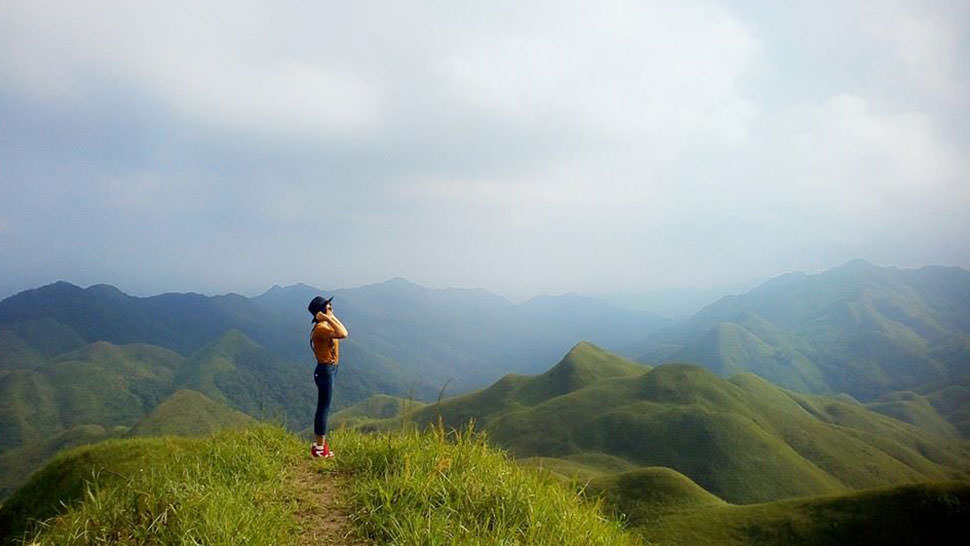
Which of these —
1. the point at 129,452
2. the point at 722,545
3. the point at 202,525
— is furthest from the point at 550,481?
the point at 722,545

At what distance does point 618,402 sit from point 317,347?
6794 inches

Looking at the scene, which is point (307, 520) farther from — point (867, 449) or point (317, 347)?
point (867, 449)

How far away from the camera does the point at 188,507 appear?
6766 millimetres

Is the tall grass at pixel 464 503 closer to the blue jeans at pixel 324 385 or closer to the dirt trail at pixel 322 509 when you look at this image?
the dirt trail at pixel 322 509

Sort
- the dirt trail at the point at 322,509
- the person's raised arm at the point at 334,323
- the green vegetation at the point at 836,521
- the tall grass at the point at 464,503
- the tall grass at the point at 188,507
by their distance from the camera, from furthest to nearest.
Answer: the green vegetation at the point at 836,521 < the person's raised arm at the point at 334,323 < the dirt trail at the point at 322,509 < the tall grass at the point at 464,503 < the tall grass at the point at 188,507

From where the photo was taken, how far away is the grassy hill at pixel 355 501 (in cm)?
656

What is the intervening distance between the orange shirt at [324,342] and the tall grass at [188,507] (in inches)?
134

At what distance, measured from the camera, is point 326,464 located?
10.5 metres

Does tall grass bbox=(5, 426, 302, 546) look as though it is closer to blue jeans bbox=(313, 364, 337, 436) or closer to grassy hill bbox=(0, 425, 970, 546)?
grassy hill bbox=(0, 425, 970, 546)

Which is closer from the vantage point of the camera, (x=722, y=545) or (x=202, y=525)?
(x=202, y=525)

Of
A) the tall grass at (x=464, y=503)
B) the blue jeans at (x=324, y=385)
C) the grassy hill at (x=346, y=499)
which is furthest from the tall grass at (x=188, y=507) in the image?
the blue jeans at (x=324, y=385)

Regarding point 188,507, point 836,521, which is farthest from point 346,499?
point 836,521

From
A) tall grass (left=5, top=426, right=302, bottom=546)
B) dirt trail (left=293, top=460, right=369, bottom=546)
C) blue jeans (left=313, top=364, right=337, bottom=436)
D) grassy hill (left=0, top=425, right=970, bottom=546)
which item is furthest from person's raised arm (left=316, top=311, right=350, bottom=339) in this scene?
tall grass (left=5, top=426, right=302, bottom=546)

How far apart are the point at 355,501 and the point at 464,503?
1858mm
